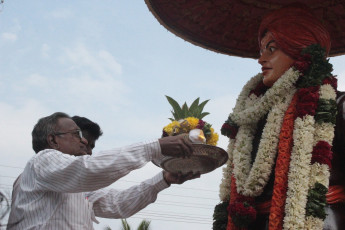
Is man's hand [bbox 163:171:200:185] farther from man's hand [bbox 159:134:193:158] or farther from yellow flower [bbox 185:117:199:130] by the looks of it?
man's hand [bbox 159:134:193:158]

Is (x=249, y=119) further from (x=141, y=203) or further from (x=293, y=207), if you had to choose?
(x=141, y=203)

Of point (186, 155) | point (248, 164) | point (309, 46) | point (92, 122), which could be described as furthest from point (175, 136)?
point (92, 122)

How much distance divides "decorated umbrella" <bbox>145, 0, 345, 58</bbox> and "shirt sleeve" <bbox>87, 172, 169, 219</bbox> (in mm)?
1541

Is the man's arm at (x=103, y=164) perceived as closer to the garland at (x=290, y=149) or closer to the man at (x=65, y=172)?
the man at (x=65, y=172)

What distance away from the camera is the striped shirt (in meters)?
3.87

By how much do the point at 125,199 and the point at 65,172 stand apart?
1.55m

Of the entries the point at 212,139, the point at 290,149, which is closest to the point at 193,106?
the point at 212,139

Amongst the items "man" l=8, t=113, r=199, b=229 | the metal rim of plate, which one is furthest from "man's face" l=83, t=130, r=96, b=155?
the metal rim of plate

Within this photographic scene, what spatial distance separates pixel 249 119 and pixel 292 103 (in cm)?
43

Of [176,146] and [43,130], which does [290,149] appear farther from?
[43,130]

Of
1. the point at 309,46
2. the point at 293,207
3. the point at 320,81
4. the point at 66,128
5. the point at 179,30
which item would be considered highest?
the point at 179,30

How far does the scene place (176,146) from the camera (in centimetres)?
393

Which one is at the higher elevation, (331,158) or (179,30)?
(179,30)

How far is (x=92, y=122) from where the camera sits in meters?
6.29
